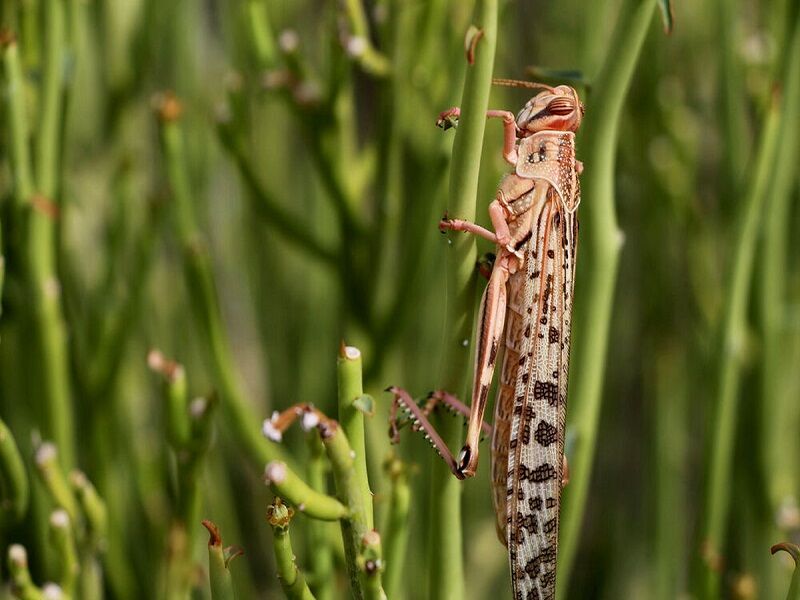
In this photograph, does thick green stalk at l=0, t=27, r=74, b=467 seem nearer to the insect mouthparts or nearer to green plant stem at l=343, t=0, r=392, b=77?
green plant stem at l=343, t=0, r=392, b=77

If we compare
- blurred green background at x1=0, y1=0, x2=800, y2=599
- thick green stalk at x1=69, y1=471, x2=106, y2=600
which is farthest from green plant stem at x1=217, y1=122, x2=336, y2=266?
thick green stalk at x1=69, y1=471, x2=106, y2=600

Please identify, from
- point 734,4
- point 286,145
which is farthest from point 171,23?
point 734,4

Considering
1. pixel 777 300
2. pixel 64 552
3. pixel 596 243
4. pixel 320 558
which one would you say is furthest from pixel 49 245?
pixel 777 300

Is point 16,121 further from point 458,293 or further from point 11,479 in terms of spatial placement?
point 458,293

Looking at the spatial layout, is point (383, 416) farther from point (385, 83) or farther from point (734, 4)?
point (734, 4)

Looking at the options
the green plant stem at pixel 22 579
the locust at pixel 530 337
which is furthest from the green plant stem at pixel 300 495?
the green plant stem at pixel 22 579

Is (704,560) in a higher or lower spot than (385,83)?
lower
